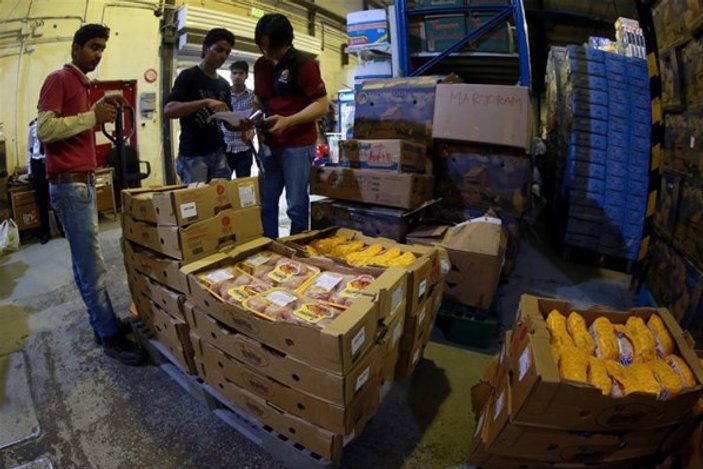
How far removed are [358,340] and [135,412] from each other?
1.12 meters

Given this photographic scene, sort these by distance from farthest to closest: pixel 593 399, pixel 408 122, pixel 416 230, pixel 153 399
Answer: pixel 408 122, pixel 416 230, pixel 153 399, pixel 593 399

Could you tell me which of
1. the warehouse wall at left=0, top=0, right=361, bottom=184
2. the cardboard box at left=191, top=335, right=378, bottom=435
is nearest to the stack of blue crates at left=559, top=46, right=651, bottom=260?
the cardboard box at left=191, top=335, right=378, bottom=435

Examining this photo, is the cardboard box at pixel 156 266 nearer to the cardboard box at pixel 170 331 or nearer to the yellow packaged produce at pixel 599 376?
the cardboard box at pixel 170 331

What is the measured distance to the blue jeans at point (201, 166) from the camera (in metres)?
2.51

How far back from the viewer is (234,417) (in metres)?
1.48

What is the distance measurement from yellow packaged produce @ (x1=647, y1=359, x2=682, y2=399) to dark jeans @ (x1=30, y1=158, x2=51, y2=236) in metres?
4.67

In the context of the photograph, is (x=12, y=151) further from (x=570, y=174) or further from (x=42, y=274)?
(x=570, y=174)

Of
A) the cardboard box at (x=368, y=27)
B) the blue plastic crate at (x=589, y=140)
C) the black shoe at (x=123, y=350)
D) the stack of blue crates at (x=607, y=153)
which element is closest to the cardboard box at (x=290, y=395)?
the black shoe at (x=123, y=350)

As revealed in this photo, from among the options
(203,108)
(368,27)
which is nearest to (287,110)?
(203,108)

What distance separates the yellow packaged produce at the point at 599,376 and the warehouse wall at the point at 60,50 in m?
5.42

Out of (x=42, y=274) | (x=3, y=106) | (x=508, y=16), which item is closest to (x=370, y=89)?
(x=508, y=16)

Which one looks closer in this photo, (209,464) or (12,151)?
(209,464)

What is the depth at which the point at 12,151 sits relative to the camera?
4145 mm

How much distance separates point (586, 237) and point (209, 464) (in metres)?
3.15
